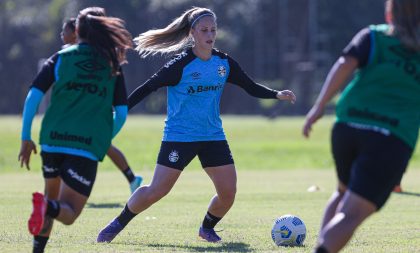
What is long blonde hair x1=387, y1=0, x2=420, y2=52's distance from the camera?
20.3 ft

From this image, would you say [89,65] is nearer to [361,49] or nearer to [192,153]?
[361,49]

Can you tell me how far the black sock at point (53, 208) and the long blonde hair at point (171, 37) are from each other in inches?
120

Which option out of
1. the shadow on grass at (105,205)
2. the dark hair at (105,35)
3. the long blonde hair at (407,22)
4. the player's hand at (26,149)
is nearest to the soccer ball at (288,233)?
the dark hair at (105,35)

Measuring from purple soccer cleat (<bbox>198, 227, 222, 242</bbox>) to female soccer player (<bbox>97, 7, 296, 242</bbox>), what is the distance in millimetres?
396

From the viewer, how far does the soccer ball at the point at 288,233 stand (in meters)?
9.12

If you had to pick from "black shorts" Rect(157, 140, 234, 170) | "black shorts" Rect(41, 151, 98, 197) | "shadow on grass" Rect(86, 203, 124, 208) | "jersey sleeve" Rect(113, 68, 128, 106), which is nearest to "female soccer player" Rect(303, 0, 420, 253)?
"jersey sleeve" Rect(113, 68, 128, 106)

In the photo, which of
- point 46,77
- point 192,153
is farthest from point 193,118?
point 46,77

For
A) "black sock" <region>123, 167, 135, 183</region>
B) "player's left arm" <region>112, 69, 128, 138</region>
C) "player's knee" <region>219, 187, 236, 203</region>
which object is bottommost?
"black sock" <region>123, 167, 135, 183</region>

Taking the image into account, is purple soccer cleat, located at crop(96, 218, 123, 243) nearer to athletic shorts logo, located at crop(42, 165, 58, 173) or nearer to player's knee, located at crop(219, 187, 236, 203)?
player's knee, located at crop(219, 187, 236, 203)

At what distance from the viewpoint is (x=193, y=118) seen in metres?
9.30

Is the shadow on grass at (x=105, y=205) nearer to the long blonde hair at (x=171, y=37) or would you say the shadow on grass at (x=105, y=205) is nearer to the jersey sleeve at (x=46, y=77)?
the long blonde hair at (x=171, y=37)

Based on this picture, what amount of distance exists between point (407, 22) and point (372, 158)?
909 millimetres

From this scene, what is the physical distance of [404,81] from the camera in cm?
625

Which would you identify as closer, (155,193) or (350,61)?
(350,61)
